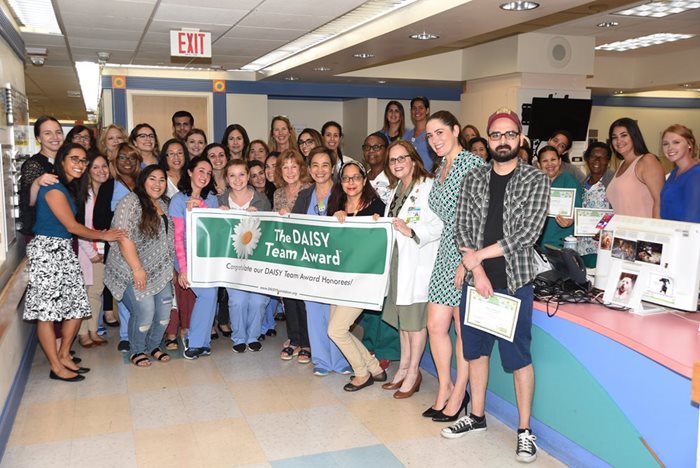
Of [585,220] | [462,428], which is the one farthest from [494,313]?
[585,220]

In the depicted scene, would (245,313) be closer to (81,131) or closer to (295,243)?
(295,243)

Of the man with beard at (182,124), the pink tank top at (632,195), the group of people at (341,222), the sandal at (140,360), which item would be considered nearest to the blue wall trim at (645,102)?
the group of people at (341,222)

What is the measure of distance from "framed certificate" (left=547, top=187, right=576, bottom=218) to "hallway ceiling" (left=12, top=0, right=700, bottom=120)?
168cm

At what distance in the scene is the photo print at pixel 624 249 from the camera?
120 inches

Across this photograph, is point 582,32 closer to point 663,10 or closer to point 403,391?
point 663,10

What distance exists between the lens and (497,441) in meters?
3.40

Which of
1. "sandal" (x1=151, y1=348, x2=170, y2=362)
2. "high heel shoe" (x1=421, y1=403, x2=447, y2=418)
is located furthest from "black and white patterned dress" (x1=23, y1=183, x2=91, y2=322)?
"high heel shoe" (x1=421, y1=403, x2=447, y2=418)

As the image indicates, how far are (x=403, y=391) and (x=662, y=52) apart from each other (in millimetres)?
10325

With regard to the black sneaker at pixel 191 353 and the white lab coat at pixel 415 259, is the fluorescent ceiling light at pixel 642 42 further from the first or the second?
the black sneaker at pixel 191 353

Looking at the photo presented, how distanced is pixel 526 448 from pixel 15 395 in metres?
3.02

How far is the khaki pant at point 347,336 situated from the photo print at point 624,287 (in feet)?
5.32

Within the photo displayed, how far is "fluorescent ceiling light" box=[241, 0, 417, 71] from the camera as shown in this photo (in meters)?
6.03

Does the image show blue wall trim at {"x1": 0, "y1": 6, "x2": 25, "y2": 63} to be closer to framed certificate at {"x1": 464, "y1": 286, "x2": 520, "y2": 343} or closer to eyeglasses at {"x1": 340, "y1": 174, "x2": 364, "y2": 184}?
eyeglasses at {"x1": 340, "y1": 174, "x2": 364, "y2": 184}

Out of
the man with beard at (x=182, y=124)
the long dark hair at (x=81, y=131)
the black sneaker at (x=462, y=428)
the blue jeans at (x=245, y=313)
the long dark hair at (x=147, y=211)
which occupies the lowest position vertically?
the black sneaker at (x=462, y=428)
